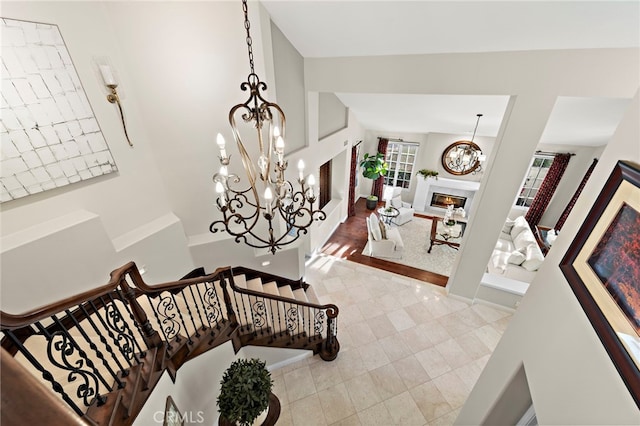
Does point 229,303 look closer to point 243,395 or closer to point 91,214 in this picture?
point 243,395

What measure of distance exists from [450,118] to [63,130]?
20.8 ft

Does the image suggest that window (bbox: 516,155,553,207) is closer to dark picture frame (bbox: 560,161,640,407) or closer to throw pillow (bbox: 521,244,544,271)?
throw pillow (bbox: 521,244,544,271)

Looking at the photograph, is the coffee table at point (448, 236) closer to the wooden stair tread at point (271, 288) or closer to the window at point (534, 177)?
the window at point (534, 177)

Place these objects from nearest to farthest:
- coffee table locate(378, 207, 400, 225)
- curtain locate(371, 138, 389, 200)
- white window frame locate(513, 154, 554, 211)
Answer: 1. white window frame locate(513, 154, 554, 211)
2. coffee table locate(378, 207, 400, 225)
3. curtain locate(371, 138, 389, 200)

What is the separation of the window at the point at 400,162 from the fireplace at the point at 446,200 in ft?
3.48

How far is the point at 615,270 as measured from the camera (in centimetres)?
104

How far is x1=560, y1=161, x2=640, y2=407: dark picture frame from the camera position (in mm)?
935

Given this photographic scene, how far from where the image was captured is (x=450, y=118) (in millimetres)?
5539

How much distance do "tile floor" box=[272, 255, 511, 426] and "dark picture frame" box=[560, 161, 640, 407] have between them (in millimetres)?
2690

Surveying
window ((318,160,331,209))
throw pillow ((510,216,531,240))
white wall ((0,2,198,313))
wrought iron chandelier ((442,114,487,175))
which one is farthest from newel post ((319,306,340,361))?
throw pillow ((510,216,531,240))

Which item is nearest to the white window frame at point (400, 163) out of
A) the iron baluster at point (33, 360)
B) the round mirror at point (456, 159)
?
the round mirror at point (456, 159)

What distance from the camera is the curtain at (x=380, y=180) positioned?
8.63 metres

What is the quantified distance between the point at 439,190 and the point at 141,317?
875cm

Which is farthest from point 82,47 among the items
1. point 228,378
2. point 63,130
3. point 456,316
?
point 456,316
